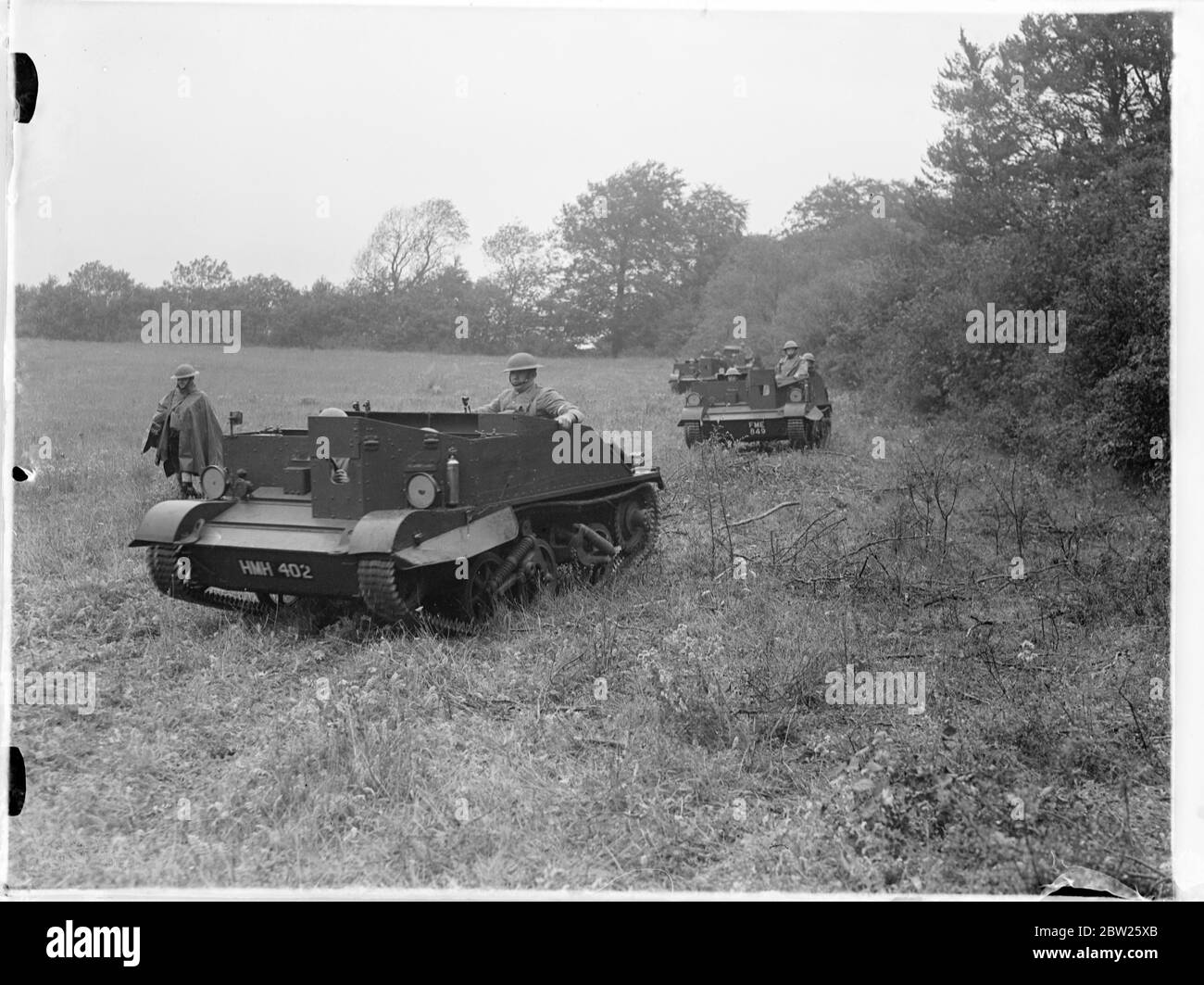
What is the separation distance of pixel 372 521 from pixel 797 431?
9783 millimetres

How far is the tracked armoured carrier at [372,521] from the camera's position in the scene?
672 centimetres

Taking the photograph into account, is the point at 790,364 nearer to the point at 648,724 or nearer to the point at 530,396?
the point at 530,396

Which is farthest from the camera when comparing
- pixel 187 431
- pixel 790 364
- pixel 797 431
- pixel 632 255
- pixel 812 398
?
pixel 632 255

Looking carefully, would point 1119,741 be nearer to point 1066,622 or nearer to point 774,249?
point 1066,622

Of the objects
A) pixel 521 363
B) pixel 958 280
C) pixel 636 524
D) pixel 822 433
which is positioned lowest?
pixel 636 524

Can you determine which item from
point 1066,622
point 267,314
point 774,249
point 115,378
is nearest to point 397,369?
point 267,314

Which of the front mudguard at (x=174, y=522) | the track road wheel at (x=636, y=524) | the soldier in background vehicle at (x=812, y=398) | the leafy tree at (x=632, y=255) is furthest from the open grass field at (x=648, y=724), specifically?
the leafy tree at (x=632, y=255)

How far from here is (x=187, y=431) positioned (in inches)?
390

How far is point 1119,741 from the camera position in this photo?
225 inches

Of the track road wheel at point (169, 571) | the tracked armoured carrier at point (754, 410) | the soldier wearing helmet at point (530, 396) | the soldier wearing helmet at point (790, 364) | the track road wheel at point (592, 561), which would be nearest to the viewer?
the track road wheel at point (169, 571)

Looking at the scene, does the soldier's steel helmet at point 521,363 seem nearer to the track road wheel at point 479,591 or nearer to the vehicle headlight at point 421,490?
the track road wheel at point 479,591

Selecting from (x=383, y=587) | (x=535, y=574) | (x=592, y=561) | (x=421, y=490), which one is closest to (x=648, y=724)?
(x=383, y=587)

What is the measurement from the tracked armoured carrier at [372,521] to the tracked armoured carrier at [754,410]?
772 cm

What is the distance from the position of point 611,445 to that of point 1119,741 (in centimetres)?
450
